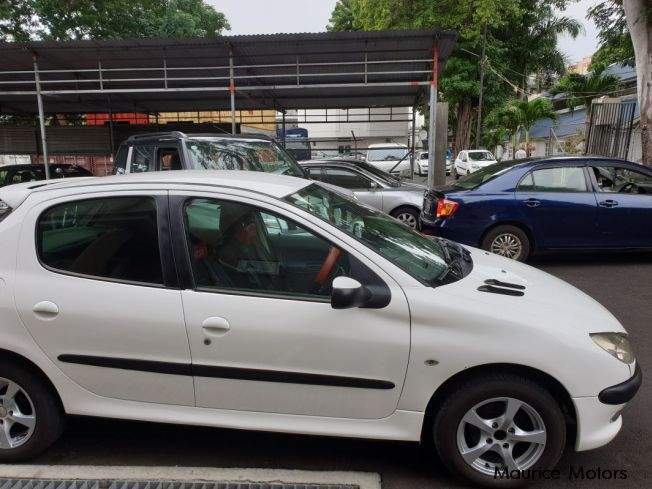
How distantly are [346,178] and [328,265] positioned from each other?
285 inches

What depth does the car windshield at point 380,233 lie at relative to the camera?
2680mm

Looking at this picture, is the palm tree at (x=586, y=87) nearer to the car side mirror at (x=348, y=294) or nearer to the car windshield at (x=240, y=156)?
the car windshield at (x=240, y=156)

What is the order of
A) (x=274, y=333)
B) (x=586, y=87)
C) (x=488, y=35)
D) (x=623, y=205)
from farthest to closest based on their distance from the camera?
(x=488, y=35) < (x=586, y=87) < (x=623, y=205) < (x=274, y=333)

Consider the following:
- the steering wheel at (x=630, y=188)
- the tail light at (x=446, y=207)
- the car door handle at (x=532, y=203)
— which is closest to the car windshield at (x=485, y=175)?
the tail light at (x=446, y=207)

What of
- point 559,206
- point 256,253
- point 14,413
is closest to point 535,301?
point 256,253

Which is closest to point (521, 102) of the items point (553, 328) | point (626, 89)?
point (626, 89)

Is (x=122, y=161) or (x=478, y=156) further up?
(x=122, y=161)

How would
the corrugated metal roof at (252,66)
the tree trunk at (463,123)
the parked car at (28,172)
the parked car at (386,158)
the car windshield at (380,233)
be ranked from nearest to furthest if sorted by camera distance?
the car windshield at (380,233)
the corrugated metal roof at (252,66)
the parked car at (28,172)
the parked car at (386,158)
the tree trunk at (463,123)

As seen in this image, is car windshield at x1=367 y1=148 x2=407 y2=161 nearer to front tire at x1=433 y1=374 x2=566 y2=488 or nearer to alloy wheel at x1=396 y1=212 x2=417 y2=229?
alloy wheel at x1=396 y1=212 x2=417 y2=229

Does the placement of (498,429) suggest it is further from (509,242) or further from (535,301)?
(509,242)

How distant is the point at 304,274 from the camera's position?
263cm

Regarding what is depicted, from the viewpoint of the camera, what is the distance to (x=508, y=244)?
666cm

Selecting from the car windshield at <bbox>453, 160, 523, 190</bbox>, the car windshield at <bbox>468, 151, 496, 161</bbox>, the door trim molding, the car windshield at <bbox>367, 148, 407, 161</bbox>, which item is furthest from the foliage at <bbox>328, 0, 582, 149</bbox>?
the door trim molding

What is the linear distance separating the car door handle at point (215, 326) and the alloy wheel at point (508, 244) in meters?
4.96
